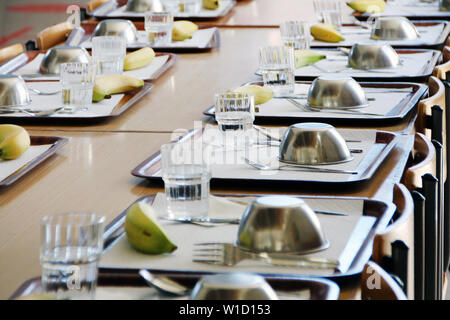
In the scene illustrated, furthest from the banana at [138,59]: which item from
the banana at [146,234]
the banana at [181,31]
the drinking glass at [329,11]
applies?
the banana at [146,234]

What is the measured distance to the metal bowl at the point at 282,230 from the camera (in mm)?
1111

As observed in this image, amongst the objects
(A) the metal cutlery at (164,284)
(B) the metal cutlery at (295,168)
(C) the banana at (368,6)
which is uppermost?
(A) the metal cutlery at (164,284)

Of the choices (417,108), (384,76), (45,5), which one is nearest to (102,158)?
(417,108)

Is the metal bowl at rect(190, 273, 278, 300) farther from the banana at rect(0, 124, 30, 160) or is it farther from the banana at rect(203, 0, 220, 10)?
the banana at rect(203, 0, 220, 10)

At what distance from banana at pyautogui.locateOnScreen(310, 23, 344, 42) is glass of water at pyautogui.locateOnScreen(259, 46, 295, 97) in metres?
0.77

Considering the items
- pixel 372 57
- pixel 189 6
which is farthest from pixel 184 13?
pixel 372 57

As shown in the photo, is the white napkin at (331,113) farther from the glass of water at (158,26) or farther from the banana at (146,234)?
the glass of water at (158,26)

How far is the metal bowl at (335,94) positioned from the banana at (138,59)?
2.57 ft

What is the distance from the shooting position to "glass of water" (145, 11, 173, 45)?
3053 mm

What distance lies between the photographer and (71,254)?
1.02m

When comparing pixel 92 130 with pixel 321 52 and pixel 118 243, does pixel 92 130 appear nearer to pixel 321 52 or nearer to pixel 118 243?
pixel 118 243

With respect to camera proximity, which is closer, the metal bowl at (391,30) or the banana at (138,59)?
the banana at (138,59)

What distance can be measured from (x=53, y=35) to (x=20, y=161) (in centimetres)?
168

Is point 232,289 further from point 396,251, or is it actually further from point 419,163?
point 419,163
